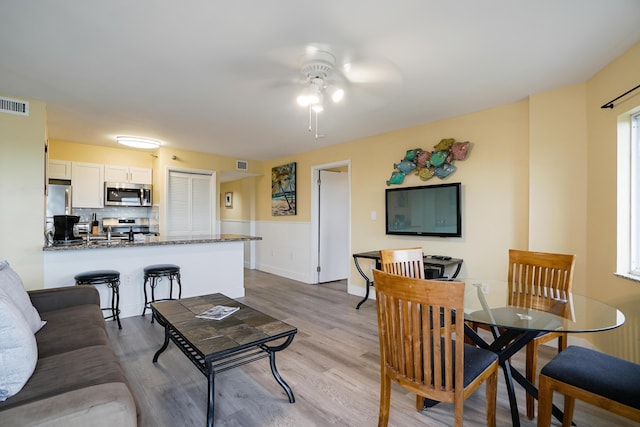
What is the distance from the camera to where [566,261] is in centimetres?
213

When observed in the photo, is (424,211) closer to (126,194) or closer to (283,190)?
(283,190)

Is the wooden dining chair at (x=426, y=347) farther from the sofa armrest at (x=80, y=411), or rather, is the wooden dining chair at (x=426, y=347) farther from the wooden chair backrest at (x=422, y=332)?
the sofa armrest at (x=80, y=411)

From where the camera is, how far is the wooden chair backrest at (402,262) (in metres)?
2.31

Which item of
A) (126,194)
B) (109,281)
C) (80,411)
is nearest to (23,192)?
(109,281)

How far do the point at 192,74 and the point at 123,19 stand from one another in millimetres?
728

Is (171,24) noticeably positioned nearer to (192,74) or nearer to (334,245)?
(192,74)

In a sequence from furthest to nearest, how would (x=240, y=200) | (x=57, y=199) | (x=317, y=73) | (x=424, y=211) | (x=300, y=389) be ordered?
(x=240, y=200) < (x=57, y=199) < (x=424, y=211) < (x=317, y=73) < (x=300, y=389)

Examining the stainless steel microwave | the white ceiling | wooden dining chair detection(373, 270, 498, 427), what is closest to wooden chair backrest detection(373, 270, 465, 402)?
wooden dining chair detection(373, 270, 498, 427)

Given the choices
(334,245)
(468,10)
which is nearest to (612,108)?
(468,10)

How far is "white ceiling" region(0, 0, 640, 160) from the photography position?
5.85ft

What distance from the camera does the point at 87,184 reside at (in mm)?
5148

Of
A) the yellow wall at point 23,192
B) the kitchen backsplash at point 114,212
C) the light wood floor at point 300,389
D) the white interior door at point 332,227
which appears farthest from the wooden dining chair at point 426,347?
the kitchen backsplash at point 114,212

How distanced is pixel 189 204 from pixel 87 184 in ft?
5.29

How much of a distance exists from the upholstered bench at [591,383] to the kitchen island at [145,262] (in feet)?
11.9
